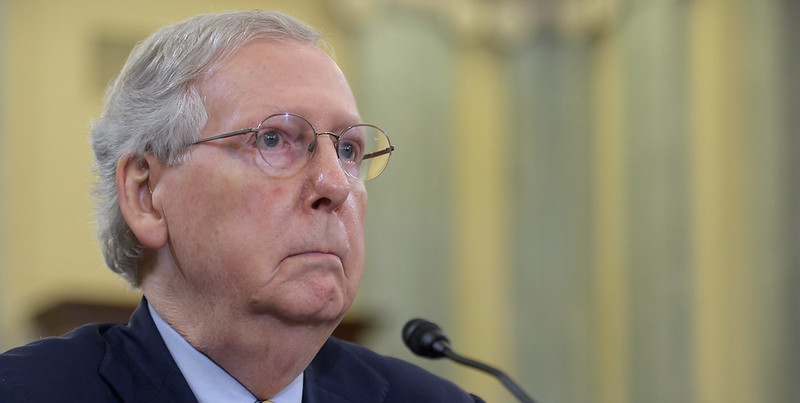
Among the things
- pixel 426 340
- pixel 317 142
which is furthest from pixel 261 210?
pixel 426 340

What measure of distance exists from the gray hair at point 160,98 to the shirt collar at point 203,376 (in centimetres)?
23

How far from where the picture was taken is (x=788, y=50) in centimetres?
553

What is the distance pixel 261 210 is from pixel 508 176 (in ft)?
20.0

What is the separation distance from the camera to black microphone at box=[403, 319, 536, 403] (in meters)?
2.16

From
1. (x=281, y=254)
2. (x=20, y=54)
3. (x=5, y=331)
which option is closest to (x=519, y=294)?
(x=5, y=331)

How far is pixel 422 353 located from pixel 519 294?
549 centimetres

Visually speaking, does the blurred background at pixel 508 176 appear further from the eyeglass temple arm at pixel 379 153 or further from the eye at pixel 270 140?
the eye at pixel 270 140

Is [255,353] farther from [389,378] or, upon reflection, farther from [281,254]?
[389,378]

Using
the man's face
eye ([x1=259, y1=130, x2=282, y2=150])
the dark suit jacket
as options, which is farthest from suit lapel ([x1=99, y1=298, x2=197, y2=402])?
eye ([x1=259, y1=130, x2=282, y2=150])

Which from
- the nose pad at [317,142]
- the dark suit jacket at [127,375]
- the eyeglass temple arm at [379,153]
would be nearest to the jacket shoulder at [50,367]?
the dark suit jacket at [127,375]

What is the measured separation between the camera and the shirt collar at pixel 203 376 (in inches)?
77.6

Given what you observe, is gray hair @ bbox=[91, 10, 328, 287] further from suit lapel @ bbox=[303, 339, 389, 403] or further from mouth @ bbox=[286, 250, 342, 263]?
suit lapel @ bbox=[303, 339, 389, 403]

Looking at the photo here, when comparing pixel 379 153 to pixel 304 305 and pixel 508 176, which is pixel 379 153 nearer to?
pixel 304 305

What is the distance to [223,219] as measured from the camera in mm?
1880
